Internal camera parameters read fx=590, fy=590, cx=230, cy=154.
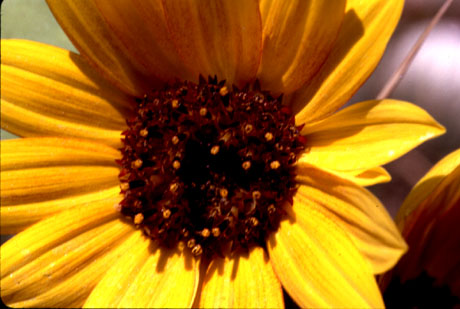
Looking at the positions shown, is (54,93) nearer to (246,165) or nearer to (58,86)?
(58,86)

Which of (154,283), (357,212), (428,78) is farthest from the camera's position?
(428,78)

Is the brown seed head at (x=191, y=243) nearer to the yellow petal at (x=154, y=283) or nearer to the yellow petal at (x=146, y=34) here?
the yellow petal at (x=154, y=283)

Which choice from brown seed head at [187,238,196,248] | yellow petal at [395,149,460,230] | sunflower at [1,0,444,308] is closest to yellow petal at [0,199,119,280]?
sunflower at [1,0,444,308]

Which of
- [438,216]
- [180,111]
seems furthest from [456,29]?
[180,111]

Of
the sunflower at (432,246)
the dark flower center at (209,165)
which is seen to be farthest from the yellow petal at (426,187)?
the dark flower center at (209,165)

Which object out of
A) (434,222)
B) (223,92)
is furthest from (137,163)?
(434,222)

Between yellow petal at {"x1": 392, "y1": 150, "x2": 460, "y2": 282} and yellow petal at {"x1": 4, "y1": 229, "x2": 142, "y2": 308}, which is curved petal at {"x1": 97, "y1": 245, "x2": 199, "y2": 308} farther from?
yellow petal at {"x1": 392, "y1": 150, "x2": 460, "y2": 282}
